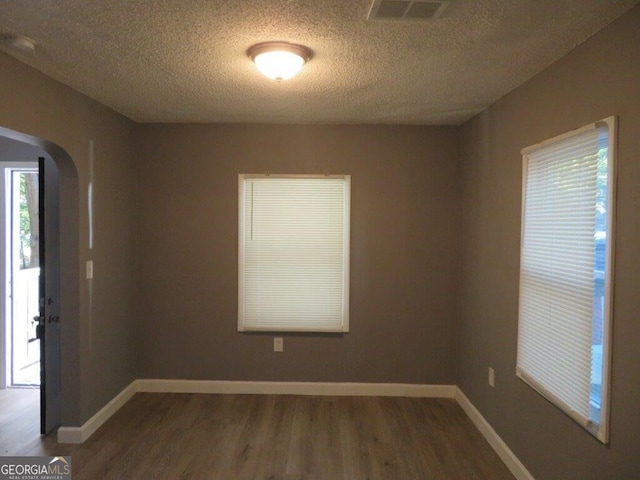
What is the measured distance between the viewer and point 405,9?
5.38ft

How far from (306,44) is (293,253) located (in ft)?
6.63

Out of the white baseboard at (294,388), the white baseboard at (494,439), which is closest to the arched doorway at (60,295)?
the white baseboard at (294,388)

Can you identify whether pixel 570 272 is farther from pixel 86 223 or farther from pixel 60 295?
pixel 60 295

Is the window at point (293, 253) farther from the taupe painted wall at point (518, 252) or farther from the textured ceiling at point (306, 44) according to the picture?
the taupe painted wall at point (518, 252)

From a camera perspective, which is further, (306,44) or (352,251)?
(352,251)

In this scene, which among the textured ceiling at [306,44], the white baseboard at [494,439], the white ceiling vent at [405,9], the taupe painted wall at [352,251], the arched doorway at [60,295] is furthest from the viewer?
the taupe painted wall at [352,251]

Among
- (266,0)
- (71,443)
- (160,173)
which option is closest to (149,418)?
(71,443)

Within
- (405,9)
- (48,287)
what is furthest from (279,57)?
(48,287)

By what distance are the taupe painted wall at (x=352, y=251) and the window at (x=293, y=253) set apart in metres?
0.09

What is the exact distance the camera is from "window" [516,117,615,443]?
5.86ft

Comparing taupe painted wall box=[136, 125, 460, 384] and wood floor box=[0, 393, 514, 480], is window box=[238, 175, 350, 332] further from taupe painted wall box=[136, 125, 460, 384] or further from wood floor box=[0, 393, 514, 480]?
wood floor box=[0, 393, 514, 480]

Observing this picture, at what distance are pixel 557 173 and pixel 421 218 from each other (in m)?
1.58

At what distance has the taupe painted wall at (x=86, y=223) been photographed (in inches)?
93.5

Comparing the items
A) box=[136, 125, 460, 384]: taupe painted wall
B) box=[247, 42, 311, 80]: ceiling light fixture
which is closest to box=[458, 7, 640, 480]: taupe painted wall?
box=[136, 125, 460, 384]: taupe painted wall
